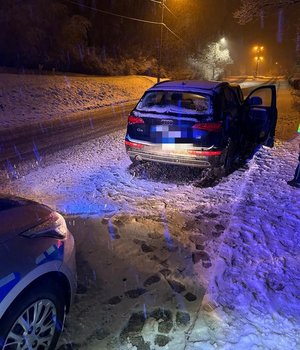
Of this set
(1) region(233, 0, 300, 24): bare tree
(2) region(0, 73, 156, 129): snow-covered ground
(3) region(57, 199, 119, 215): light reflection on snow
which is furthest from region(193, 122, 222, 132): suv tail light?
(1) region(233, 0, 300, 24): bare tree

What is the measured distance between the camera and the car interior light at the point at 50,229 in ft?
8.02

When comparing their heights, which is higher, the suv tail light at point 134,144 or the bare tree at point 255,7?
the bare tree at point 255,7

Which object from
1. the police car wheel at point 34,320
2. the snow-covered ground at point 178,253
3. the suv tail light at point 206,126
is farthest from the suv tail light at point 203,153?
the police car wheel at point 34,320

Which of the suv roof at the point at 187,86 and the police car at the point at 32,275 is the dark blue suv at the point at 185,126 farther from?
the police car at the point at 32,275

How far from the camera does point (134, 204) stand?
525cm

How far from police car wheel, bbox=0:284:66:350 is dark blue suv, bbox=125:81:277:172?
3.66 metres

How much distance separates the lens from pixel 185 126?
5566mm

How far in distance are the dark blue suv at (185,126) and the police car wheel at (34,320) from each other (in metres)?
3.66

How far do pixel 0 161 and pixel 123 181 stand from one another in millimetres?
3102

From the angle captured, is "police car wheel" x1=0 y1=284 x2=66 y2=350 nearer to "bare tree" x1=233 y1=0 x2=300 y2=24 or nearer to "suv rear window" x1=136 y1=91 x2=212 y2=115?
"suv rear window" x1=136 y1=91 x2=212 y2=115

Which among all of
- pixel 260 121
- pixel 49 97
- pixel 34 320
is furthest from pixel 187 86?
pixel 49 97

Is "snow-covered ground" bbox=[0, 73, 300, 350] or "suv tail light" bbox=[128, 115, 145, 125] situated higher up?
"suv tail light" bbox=[128, 115, 145, 125]

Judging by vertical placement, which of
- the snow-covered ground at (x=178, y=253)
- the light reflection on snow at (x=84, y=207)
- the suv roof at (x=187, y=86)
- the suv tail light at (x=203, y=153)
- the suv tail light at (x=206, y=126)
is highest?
the suv roof at (x=187, y=86)

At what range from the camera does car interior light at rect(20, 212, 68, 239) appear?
2443 millimetres
